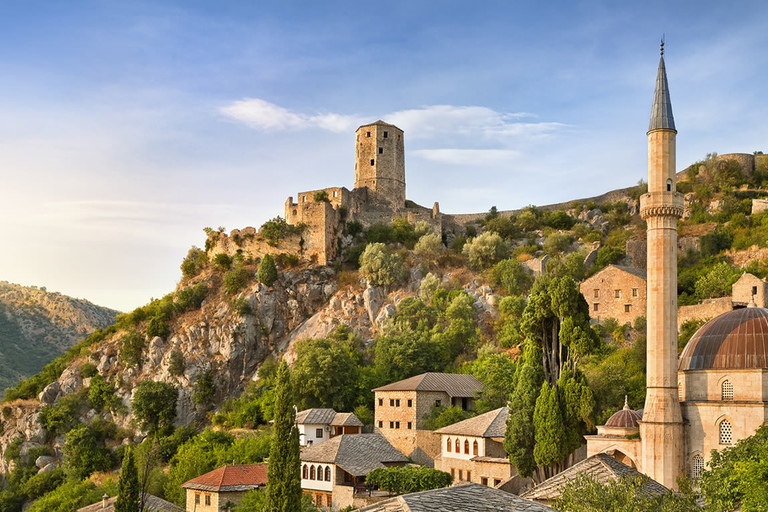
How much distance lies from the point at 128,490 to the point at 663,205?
77.8 feet

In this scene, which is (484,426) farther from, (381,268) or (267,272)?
(267,272)

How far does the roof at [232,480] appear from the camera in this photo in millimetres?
36719

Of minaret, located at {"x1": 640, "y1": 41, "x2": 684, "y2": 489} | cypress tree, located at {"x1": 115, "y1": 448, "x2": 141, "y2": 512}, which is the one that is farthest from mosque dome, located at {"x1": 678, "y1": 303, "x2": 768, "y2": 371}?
cypress tree, located at {"x1": 115, "y1": 448, "x2": 141, "y2": 512}

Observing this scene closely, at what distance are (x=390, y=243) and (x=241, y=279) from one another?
11.4m

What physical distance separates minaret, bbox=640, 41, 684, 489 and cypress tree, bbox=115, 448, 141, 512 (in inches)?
781

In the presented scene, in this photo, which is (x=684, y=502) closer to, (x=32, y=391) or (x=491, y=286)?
(x=491, y=286)

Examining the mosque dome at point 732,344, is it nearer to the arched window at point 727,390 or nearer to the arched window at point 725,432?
the arched window at point 727,390

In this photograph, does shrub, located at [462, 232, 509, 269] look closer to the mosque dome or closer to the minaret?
the minaret

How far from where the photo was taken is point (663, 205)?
100 feet

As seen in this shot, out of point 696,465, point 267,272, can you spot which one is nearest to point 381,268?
point 267,272

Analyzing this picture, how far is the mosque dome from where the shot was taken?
1063 inches

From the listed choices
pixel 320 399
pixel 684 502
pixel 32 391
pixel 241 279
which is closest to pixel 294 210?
pixel 241 279

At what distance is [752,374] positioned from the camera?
26734mm

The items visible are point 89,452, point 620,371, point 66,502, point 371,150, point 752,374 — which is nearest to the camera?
point 752,374
